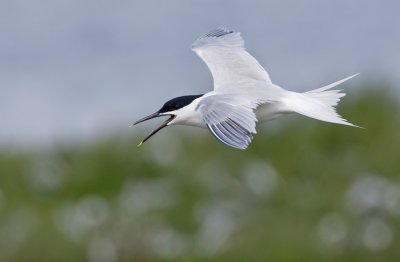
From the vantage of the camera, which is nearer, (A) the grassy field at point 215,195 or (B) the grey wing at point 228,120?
(B) the grey wing at point 228,120

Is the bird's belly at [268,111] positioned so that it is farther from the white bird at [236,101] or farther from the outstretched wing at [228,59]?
the outstretched wing at [228,59]

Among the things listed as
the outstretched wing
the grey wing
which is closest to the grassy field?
the outstretched wing

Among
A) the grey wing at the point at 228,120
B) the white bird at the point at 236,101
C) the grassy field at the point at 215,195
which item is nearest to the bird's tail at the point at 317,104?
the white bird at the point at 236,101

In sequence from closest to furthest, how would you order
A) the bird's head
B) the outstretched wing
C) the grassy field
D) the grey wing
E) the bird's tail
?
the grey wing < the bird's tail < the bird's head < the outstretched wing < the grassy field

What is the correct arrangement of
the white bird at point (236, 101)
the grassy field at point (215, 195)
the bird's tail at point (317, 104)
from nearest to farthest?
the white bird at point (236, 101) → the bird's tail at point (317, 104) → the grassy field at point (215, 195)

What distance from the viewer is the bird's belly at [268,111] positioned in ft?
23.5

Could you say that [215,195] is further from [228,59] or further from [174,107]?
[174,107]

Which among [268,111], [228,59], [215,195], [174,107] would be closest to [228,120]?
[268,111]

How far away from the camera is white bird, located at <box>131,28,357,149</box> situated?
6.70 metres

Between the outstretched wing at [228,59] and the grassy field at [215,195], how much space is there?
190 cm

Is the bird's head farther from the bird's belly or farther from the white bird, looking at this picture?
the bird's belly

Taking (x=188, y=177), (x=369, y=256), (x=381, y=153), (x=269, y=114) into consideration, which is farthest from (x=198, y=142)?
(x=269, y=114)

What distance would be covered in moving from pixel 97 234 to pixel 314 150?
1678 mm

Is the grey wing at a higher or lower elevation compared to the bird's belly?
higher
